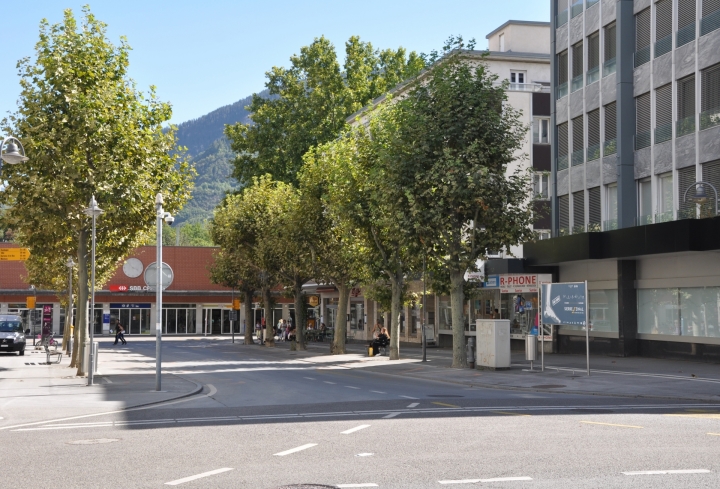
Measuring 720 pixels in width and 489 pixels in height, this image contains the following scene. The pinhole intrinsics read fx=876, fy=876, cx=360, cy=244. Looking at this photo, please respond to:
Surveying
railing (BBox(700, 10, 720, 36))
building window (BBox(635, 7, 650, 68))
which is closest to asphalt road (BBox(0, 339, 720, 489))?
railing (BBox(700, 10, 720, 36))

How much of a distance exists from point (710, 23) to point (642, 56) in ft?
14.6

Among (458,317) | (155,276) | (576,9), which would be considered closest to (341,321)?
(458,317)

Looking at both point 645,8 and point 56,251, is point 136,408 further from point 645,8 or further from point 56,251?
point 645,8

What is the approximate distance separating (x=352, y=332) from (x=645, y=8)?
40314 millimetres

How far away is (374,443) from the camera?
1279cm

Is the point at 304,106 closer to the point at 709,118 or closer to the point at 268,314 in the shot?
the point at 268,314

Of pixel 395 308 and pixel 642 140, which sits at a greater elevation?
pixel 642 140

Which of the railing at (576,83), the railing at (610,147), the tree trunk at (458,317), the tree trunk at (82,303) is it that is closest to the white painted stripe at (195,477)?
the tree trunk at (82,303)

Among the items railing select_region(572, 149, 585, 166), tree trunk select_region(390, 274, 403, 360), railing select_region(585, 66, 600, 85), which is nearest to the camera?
tree trunk select_region(390, 274, 403, 360)

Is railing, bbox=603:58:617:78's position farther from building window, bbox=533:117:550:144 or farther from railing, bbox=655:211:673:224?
building window, bbox=533:117:550:144

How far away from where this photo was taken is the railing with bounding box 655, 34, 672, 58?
34.8 meters

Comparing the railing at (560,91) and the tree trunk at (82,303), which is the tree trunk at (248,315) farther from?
the tree trunk at (82,303)

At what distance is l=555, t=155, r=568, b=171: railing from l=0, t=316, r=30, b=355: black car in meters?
30.2

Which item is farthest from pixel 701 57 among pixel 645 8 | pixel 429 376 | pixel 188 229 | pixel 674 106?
pixel 188 229
